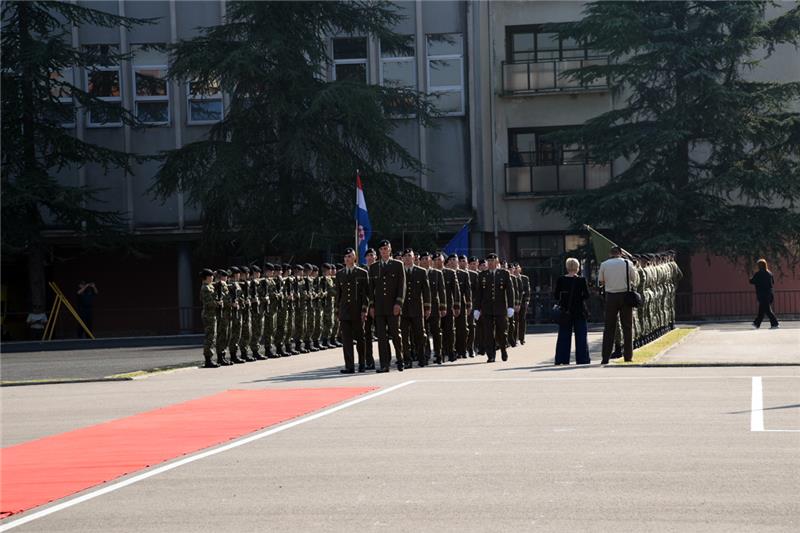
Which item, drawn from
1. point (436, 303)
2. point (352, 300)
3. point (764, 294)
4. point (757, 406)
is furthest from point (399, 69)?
point (757, 406)

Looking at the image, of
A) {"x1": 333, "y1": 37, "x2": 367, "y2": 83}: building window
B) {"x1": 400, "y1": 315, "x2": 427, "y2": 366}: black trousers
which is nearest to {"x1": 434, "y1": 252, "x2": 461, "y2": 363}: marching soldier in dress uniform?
{"x1": 400, "y1": 315, "x2": 427, "y2": 366}: black trousers

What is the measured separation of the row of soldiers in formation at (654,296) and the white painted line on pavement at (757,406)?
20.9 ft

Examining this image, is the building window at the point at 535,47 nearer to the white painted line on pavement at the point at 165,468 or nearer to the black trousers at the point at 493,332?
the black trousers at the point at 493,332

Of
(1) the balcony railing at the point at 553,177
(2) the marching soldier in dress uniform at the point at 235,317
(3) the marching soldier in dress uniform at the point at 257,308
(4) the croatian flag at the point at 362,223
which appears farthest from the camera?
(1) the balcony railing at the point at 553,177

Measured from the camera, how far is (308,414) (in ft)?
53.9

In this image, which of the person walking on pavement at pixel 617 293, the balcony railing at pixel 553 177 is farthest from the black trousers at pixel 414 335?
the balcony railing at pixel 553 177

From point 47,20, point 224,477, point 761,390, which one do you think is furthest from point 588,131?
point 224,477

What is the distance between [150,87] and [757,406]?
37.0 m

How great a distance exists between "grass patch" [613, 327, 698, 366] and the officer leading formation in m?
0.32

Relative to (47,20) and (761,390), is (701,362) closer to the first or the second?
(761,390)

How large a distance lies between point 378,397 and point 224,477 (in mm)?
7128

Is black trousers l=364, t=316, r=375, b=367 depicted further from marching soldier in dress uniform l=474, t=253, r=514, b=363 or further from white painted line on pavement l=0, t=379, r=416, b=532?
white painted line on pavement l=0, t=379, r=416, b=532

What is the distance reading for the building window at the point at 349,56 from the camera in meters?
49.9

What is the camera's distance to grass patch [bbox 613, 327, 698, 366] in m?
24.4
